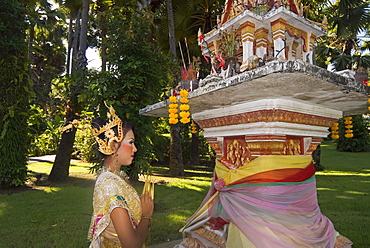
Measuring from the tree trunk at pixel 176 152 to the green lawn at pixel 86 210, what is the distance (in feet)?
4.29

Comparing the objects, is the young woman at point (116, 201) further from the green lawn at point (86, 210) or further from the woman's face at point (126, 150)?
the green lawn at point (86, 210)

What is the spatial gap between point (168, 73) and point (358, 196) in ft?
25.0

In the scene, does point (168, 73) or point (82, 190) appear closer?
point (168, 73)

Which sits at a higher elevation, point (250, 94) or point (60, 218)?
point (250, 94)

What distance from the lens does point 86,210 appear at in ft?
24.5

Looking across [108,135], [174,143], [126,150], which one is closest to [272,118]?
[126,150]

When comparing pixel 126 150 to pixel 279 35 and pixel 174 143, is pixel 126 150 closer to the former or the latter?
pixel 279 35

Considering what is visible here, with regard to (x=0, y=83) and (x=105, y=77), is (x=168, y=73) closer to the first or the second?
(x=105, y=77)

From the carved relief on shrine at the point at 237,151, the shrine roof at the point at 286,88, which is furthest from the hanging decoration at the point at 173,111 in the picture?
the carved relief on shrine at the point at 237,151

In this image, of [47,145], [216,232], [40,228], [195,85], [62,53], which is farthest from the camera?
[62,53]

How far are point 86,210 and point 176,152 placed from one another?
18.7ft

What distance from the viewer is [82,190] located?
971 centimetres

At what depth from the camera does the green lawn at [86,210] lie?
5461mm

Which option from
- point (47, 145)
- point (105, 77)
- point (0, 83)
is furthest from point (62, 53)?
point (105, 77)
